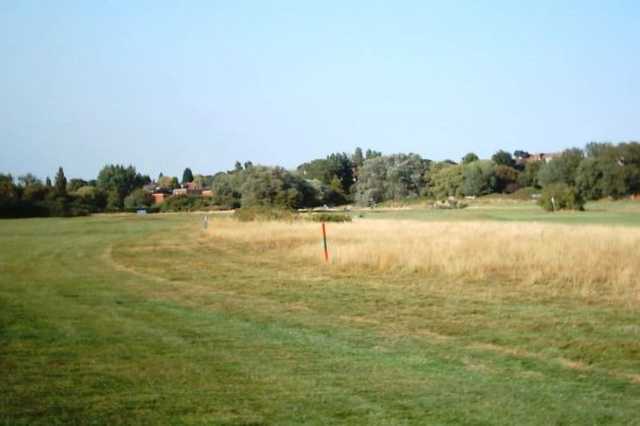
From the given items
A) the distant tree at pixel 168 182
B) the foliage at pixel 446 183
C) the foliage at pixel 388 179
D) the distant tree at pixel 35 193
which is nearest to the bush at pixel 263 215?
the distant tree at pixel 35 193

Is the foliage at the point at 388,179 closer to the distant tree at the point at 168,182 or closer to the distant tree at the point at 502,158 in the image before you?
the distant tree at the point at 502,158

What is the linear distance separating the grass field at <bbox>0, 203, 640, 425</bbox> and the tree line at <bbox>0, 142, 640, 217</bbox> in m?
52.0

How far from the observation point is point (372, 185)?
106938 millimetres

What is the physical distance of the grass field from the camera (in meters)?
6.47

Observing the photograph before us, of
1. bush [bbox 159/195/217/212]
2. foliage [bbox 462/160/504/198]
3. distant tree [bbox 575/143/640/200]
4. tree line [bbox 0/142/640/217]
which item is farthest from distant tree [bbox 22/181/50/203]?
distant tree [bbox 575/143/640/200]

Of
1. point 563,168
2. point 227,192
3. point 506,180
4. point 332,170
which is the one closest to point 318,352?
point 563,168

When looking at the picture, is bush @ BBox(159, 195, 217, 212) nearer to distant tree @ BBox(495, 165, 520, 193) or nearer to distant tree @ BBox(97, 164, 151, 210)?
distant tree @ BBox(97, 164, 151, 210)

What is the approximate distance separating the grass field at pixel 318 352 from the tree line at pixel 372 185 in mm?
52025

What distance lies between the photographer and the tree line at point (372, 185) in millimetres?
83312

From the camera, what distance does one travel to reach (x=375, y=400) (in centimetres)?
673

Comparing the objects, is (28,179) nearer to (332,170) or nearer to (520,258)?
(332,170)

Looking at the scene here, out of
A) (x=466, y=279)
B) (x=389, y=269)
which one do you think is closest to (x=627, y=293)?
(x=466, y=279)

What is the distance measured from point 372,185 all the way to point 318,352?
98.4m

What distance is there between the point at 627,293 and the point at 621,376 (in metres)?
6.86
